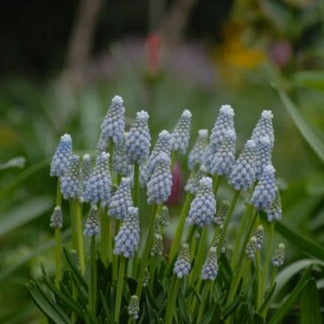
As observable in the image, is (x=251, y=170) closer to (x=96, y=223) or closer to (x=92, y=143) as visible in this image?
(x=96, y=223)

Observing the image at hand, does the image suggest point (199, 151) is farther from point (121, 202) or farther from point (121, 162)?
point (121, 202)

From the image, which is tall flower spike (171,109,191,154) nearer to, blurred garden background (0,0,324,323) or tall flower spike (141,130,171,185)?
tall flower spike (141,130,171,185)

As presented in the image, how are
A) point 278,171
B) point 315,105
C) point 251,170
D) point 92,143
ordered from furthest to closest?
point 278,171 < point 315,105 < point 92,143 < point 251,170

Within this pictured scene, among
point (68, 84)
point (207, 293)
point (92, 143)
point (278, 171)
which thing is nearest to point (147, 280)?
point (207, 293)

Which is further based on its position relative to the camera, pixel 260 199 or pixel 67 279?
pixel 67 279

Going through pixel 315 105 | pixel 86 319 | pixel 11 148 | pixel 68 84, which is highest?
pixel 68 84

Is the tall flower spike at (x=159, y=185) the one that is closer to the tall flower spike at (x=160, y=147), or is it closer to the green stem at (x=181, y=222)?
the tall flower spike at (x=160, y=147)

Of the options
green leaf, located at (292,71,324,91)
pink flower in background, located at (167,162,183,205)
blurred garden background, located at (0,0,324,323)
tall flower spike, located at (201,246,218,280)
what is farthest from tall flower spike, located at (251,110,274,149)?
pink flower in background, located at (167,162,183,205)
